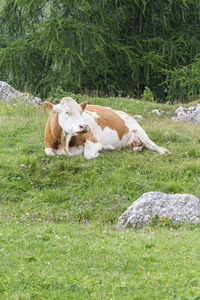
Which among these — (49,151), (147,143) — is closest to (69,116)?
(49,151)

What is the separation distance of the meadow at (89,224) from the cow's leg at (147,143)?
0.21m

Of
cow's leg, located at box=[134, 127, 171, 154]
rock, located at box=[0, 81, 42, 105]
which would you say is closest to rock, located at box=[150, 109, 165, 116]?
rock, located at box=[0, 81, 42, 105]

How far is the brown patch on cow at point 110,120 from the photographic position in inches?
406

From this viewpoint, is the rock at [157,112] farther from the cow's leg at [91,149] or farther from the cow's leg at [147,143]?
the cow's leg at [91,149]

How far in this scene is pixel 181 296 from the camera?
4434mm

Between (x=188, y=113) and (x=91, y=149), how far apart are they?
7.93 m

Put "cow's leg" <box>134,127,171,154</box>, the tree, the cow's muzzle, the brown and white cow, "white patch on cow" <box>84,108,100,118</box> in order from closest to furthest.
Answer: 1. the cow's muzzle
2. the brown and white cow
3. "white patch on cow" <box>84,108,100,118</box>
4. "cow's leg" <box>134,127,171,154</box>
5. the tree

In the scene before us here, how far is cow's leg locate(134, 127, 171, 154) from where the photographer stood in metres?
10.5

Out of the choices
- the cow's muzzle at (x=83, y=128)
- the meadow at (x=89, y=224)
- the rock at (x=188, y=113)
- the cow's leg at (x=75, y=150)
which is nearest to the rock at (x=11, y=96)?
the meadow at (x=89, y=224)

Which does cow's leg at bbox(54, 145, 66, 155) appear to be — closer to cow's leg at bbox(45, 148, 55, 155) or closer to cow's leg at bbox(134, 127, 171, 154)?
cow's leg at bbox(45, 148, 55, 155)

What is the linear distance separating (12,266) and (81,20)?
1954cm

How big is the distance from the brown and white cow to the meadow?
0.27 metres

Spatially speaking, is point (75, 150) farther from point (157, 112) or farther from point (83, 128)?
point (157, 112)

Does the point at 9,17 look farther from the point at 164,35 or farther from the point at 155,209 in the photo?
the point at 155,209
